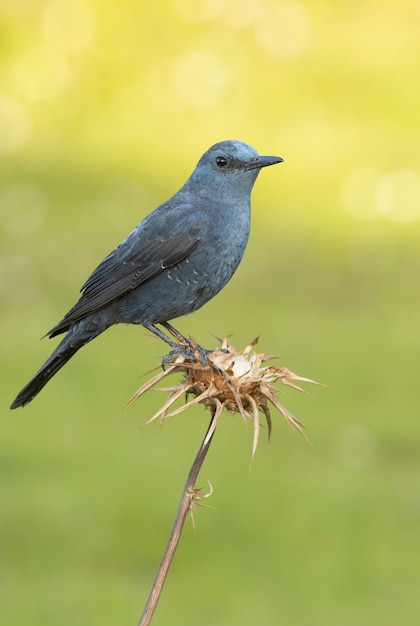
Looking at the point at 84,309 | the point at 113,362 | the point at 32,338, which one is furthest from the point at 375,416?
the point at 84,309

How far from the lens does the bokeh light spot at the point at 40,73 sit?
23953 millimetres

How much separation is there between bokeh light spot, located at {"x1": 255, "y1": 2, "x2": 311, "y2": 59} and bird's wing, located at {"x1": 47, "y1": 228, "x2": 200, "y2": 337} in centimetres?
1840

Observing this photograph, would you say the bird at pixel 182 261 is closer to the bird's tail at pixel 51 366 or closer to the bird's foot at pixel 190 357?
the bird's tail at pixel 51 366

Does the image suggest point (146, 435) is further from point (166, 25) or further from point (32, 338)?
point (166, 25)

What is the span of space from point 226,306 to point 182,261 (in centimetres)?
1284

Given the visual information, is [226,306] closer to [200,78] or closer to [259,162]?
[200,78]

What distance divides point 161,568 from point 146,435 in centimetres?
1153

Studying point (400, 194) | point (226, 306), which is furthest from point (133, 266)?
point (400, 194)

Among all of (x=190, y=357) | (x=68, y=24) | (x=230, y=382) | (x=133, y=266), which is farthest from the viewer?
(x=68, y=24)

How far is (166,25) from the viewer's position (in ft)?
80.7

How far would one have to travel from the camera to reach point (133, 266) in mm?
5688

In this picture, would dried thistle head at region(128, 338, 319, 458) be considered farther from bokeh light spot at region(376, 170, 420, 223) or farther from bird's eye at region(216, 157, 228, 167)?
bokeh light spot at region(376, 170, 420, 223)

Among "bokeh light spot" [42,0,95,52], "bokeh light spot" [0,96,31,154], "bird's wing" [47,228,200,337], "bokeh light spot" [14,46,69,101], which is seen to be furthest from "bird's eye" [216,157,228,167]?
"bokeh light spot" [42,0,95,52]

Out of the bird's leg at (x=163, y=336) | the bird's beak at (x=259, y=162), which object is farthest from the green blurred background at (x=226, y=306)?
the bird's beak at (x=259, y=162)
